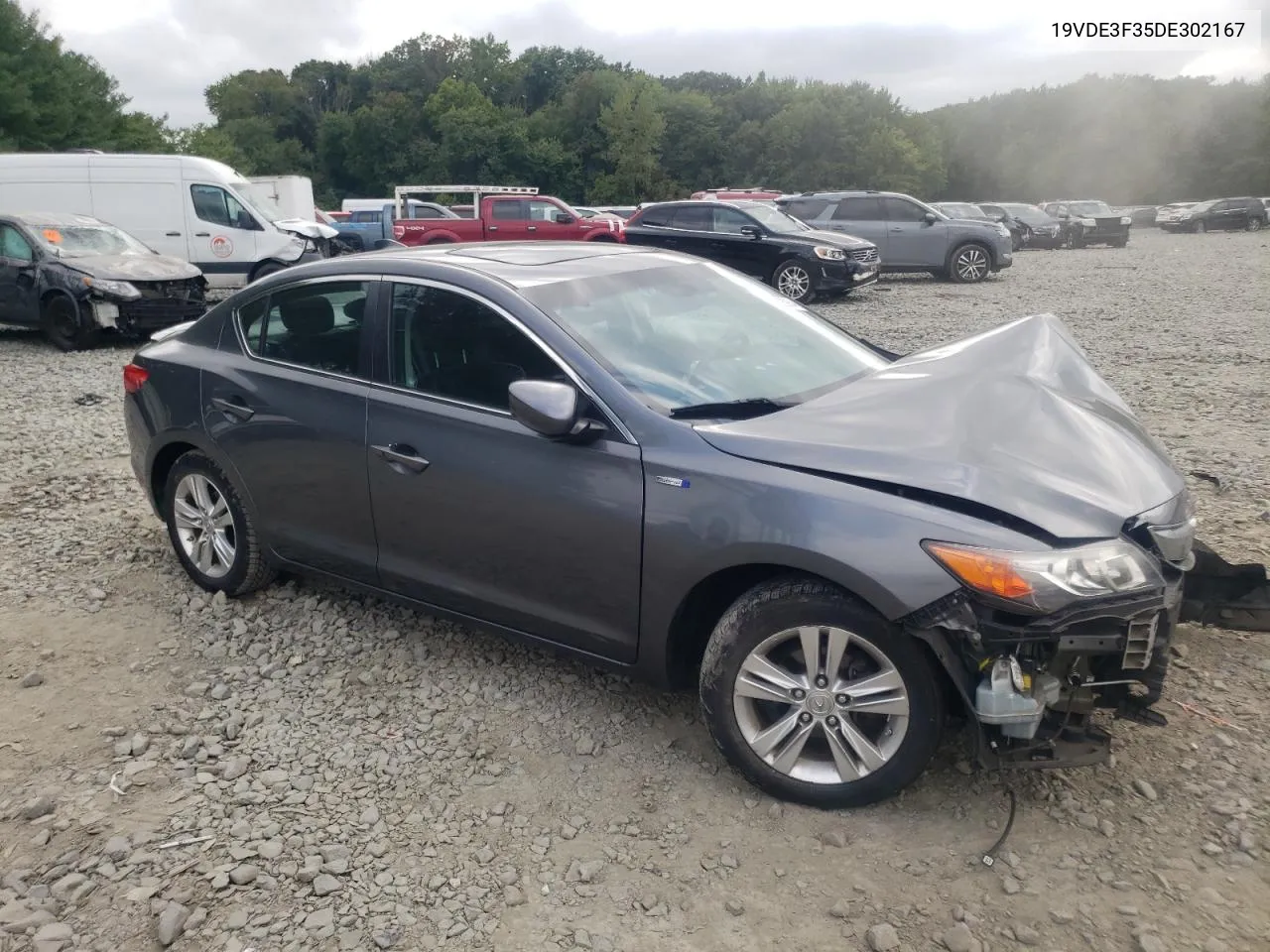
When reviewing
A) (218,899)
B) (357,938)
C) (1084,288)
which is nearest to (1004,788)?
(357,938)

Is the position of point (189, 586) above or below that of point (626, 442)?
below

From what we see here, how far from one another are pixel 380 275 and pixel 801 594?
212 centimetres

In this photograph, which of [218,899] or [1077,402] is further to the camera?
[1077,402]

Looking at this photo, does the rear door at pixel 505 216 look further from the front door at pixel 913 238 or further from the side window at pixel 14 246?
the side window at pixel 14 246

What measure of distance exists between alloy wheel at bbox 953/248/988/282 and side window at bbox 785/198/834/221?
2690 millimetres

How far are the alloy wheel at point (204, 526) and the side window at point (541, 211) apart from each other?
1861 cm

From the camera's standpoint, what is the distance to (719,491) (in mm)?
2977

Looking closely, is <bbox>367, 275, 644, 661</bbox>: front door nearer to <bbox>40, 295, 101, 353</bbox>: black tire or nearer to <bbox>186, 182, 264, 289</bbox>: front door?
<bbox>40, 295, 101, 353</bbox>: black tire

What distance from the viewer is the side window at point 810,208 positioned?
19406mm

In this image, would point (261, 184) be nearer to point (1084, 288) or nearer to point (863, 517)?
point (1084, 288)

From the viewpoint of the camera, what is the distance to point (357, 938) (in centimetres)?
258

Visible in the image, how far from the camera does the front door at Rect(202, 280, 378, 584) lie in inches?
153

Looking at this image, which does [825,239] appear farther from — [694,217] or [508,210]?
[508,210]

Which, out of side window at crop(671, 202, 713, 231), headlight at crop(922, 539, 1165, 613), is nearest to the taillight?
headlight at crop(922, 539, 1165, 613)
